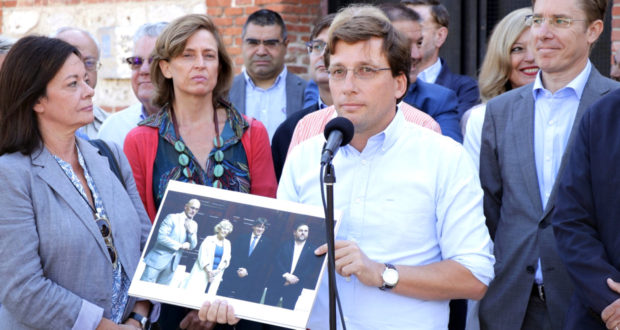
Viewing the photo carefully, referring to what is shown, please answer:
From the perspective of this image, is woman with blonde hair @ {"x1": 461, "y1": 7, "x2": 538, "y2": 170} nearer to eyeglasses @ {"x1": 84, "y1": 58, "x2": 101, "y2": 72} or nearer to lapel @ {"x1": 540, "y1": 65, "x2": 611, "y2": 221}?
lapel @ {"x1": 540, "y1": 65, "x2": 611, "y2": 221}

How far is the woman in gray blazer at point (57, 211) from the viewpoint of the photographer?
10.2 ft

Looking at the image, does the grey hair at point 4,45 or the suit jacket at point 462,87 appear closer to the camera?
the grey hair at point 4,45

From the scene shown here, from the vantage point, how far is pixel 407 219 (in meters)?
3.02

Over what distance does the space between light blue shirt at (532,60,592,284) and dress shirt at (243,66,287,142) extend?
9.37 feet

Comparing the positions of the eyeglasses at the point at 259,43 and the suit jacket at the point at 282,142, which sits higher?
the eyeglasses at the point at 259,43

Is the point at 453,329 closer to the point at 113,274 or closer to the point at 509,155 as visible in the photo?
the point at 509,155

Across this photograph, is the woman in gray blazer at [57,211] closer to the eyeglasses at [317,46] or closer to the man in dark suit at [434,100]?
the eyeglasses at [317,46]

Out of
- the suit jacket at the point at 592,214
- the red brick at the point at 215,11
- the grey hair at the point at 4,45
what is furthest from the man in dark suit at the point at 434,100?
the red brick at the point at 215,11

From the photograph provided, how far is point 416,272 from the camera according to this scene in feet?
9.62

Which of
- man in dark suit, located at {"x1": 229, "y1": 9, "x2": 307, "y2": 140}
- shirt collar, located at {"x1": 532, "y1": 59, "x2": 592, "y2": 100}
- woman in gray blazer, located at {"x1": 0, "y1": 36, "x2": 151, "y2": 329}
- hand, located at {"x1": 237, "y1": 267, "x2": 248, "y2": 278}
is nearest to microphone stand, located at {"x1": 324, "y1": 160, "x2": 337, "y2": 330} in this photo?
hand, located at {"x1": 237, "y1": 267, "x2": 248, "y2": 278}

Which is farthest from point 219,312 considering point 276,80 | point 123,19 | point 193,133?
point 123,19

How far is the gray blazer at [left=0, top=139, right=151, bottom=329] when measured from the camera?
10.1 feet

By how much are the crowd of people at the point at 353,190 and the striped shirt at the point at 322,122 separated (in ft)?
0.04

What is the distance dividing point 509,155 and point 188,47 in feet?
5.95
